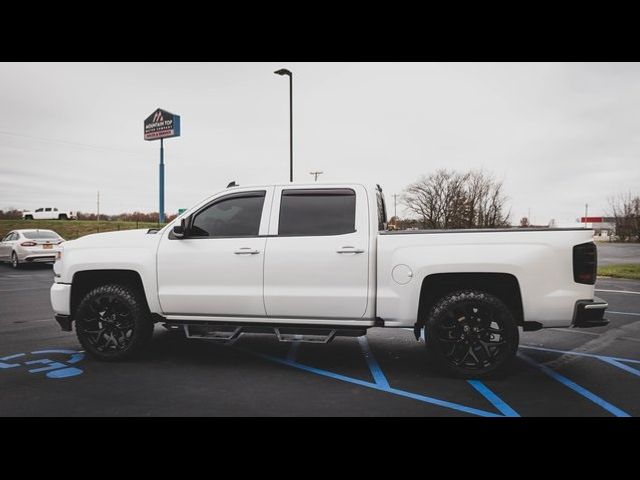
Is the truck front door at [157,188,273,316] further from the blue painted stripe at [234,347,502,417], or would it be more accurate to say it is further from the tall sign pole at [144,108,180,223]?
the tall sign pole at [144,108,180,223]

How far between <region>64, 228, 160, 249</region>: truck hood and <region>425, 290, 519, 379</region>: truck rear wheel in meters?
3.33

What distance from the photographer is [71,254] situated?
5.84 meters

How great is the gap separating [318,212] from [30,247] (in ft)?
57.7

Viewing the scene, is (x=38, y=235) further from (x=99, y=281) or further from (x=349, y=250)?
(x=349, y=250)

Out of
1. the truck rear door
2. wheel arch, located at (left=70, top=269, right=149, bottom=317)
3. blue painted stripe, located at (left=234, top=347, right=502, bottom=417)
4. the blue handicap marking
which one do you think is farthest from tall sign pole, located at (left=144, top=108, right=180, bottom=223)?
the truck rear door

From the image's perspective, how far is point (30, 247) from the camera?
1891 centimetres

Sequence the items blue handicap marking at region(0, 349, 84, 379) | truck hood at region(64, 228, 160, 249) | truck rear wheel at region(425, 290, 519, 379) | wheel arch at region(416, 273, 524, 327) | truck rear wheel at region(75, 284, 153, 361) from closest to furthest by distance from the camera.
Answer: truck rear wheel at region(425, 290, 519, 379)
wheel arch at region(416, 273, 524, 327)
blue handicap marking at region(0, 349, 84, 379)
truck rear wheel at region(75, 284, 153, 361)
truck hood at region(64, 228, 160, 249)

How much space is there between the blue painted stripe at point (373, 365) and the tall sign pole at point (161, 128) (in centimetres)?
2887

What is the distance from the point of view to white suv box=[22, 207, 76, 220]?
57.8m
